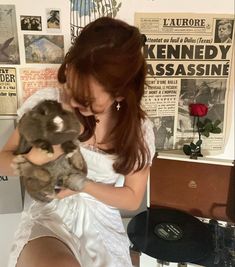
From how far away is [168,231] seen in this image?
99cm

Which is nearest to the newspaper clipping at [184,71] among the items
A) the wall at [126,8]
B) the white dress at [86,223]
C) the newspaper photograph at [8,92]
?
the wall at [126,8]

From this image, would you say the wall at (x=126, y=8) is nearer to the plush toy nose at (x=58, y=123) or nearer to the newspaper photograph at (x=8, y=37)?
the newspaper photograph at (x=8, y=37)

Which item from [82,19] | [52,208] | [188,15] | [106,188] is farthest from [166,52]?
[52,208]

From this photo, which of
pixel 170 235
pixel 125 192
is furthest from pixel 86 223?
pixel 170 235

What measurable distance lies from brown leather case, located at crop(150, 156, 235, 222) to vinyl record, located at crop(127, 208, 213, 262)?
4 centimetres

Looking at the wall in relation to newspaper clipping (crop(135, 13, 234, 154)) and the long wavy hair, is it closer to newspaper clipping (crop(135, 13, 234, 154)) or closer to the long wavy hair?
newspaper clipping (crop(135, 13, 234, 154))

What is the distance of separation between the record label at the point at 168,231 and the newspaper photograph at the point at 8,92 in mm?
533

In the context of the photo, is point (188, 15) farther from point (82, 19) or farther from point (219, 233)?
point (219, 233)

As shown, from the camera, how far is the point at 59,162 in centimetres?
69

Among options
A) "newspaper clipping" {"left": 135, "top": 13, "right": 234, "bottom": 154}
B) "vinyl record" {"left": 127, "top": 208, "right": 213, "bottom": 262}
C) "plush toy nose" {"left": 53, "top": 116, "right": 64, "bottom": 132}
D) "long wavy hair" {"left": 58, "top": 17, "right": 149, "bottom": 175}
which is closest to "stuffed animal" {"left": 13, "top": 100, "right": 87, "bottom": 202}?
"plush toy nose" {"left": 53, "top": 116, "right": 64, "bottom": 132}

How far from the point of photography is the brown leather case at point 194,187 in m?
1.05

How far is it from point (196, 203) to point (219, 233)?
4.6 inches

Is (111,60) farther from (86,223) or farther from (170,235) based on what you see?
(170,235)

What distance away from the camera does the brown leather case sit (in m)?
1.05
